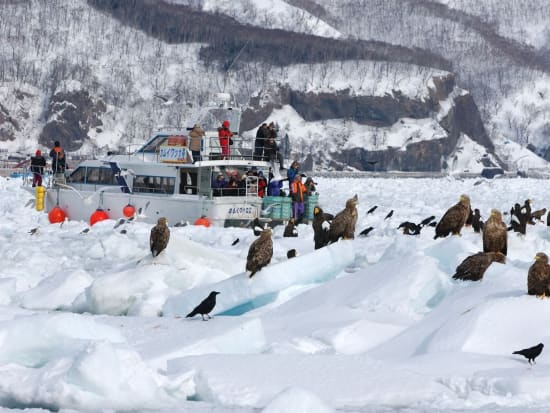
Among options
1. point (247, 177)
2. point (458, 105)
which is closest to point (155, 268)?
point (247, 177)

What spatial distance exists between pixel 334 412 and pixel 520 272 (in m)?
3.70

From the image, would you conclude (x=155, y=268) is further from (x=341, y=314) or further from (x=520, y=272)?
(x=520, y=272)

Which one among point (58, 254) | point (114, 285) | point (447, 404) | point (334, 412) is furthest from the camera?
point (58, 254)

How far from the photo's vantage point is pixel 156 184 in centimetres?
2088

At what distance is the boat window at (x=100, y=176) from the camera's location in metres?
22.1

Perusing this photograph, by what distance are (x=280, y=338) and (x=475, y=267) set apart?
7.59 ft

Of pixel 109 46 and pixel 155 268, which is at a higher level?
pixel 109 46

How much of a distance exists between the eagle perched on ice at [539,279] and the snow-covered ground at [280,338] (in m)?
0.11

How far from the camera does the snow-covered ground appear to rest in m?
6.05

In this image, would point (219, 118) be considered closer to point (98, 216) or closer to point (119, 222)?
point (98, 216)

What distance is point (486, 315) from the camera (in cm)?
741

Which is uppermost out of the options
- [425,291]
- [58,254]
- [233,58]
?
[233,58]

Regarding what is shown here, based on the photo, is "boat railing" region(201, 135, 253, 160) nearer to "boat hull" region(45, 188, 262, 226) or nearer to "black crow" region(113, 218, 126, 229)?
"boat hull" region(45, 188, 262, 226)

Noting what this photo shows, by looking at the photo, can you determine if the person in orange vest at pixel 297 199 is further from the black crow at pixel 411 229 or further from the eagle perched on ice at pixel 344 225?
the eagle perched on ice at pixel 344 225
